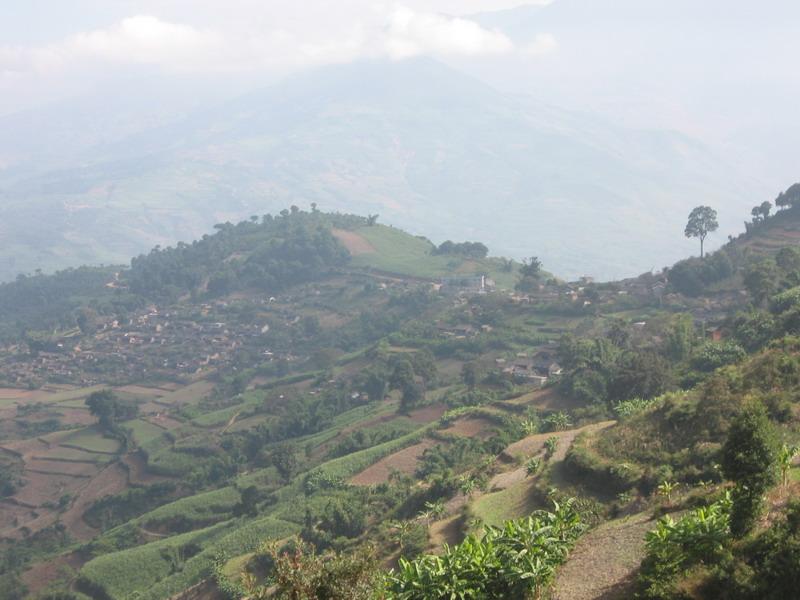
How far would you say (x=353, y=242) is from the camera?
107688 mm

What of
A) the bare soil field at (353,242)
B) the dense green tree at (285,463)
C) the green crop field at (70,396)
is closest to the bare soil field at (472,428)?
the dense green tree at (285,463)

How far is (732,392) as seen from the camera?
21391mm

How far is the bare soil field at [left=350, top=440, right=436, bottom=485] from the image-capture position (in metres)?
37.5

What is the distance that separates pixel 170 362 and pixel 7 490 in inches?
1135

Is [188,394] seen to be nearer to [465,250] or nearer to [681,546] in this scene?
[465,250]

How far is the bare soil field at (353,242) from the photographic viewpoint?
343 feet

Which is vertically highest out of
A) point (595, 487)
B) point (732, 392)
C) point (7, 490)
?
point (732, 392)

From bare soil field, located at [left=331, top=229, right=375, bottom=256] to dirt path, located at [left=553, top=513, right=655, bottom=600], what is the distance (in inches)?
3491

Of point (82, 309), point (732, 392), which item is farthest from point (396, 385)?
point (82, 309)

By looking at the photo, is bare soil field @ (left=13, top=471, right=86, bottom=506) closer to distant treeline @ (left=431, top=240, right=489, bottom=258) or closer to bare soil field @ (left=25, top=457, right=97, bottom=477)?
bare soil field @ (left=25, top=457, right=97, bottom=477)

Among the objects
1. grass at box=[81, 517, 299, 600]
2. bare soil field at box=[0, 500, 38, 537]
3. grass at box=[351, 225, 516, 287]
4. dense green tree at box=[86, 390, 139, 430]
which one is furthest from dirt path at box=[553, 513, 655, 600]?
grass at box=[351, 225, 516, 287]

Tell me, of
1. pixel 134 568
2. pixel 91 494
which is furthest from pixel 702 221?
pixel 91 494

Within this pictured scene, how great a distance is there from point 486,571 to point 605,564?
3478 millimetres

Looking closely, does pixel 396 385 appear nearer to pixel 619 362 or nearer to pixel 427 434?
pixel 427 434
